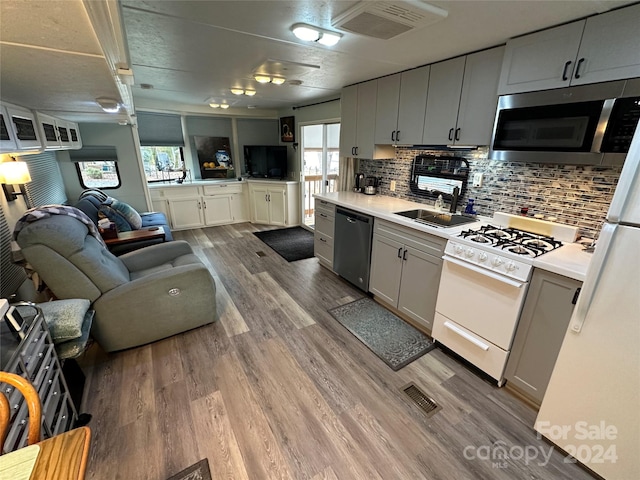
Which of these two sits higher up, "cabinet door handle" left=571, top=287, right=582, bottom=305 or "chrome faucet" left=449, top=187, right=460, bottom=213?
"chrome faucet" left=449, top=187, right=460, bottom=213

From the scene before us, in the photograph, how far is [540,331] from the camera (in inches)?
64.7

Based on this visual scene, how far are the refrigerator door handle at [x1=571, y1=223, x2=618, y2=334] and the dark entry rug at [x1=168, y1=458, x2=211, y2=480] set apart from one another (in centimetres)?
203

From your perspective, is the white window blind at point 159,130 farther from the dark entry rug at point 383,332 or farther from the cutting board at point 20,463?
the cutting board at point 20,463

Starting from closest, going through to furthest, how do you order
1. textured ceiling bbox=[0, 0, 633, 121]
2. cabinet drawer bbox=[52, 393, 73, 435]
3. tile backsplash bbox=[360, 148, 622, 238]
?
1. textured ceiling bbox=[0, 0, 633, 121]
2. cabinet drawer bbox=[52, 393, 73, 435]
3. tile backsplash bbox=[360, 148, 622, 238]

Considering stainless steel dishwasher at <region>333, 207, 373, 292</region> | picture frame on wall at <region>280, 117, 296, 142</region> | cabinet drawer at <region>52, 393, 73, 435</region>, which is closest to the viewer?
cabinet drawer at <region>52, 393, 73, 435</region>

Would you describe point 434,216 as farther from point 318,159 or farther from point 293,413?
point 318,159

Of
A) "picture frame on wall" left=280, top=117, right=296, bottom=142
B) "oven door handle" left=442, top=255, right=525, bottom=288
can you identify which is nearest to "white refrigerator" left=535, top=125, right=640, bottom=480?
"oven door handle" left=442, top=255, right=525, bottom=288

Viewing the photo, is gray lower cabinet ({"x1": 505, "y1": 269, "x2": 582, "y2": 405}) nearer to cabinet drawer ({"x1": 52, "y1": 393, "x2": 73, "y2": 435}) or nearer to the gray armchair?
the gray armchair

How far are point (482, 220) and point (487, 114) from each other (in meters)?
0.86

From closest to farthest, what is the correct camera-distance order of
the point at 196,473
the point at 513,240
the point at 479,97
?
the point at 196,473 < the point at 513,240 < the point at 479,97

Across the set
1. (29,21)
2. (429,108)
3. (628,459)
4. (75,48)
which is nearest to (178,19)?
(75,48)

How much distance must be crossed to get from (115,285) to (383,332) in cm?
221

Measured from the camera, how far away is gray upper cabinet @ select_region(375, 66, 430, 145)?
2549mm

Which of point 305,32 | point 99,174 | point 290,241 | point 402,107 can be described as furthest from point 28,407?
point 99,174
